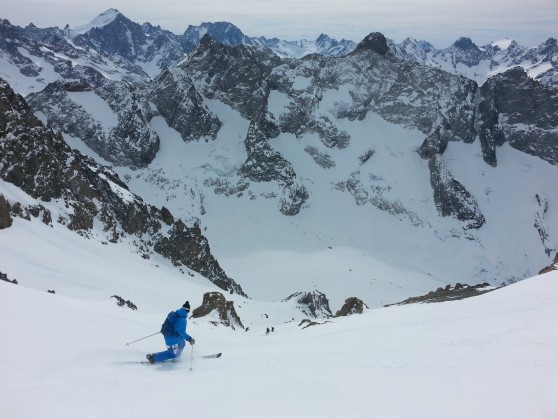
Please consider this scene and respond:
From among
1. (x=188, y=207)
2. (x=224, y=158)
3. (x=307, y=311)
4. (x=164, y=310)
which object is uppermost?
(x=224, y=158)

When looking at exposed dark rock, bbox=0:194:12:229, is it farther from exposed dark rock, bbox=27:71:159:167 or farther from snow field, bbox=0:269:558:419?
exposed dark rock, bbox=27:71:159:167

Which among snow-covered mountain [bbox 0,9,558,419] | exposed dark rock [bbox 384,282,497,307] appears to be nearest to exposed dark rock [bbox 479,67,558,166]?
snow-covered mountain [bbox 0,9,558,419]

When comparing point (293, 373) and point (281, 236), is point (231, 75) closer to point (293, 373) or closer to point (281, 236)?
point (281, 236)

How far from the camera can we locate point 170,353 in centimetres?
1197

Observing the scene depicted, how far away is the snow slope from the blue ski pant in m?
0.34

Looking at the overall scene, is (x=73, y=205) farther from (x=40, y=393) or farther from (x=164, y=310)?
(x=40, y=393)

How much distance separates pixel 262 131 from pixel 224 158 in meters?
12.1

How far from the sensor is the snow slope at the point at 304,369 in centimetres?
767

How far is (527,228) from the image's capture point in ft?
339

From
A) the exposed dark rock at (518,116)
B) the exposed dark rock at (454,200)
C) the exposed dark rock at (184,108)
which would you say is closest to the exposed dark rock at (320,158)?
the exposed dark rock at (184,108)

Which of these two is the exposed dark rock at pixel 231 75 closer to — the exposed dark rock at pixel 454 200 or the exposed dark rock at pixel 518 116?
the exposed dark rock at pixel 454 200

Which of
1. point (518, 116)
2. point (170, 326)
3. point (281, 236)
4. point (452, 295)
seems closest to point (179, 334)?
point (170, 326)

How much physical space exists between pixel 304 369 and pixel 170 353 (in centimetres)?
398

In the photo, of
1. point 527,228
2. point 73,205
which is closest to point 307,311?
point 73,205
